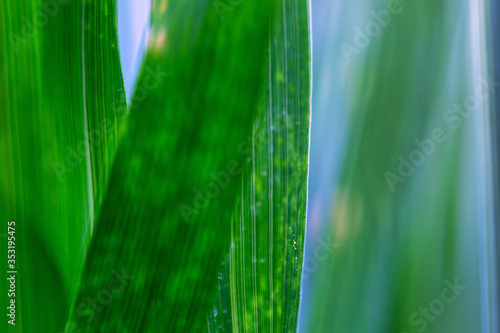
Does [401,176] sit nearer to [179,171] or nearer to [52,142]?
[179,171]

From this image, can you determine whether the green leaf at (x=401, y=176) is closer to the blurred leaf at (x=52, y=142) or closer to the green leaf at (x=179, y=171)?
the green leaf at (x=179, y=171)

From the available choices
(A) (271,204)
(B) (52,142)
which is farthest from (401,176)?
(B) (52,142)

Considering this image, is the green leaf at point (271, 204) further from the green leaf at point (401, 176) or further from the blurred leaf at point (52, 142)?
the blurred leaf at point (52, 142)

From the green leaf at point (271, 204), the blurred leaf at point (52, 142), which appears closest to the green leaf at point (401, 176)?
the green leaf at point (271, 204)

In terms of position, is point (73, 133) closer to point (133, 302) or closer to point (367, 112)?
point (133, 302)

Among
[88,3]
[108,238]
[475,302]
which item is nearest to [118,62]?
[88,3]

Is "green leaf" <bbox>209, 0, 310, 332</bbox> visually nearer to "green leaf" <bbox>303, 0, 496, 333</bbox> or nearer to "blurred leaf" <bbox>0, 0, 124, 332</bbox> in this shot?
"green leaf" <bbox>303, 0, 496, 333</bbox>

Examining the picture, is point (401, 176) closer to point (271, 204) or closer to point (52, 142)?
point (271, 204)

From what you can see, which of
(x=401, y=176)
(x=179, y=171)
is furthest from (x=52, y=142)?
(x=401, y=176)

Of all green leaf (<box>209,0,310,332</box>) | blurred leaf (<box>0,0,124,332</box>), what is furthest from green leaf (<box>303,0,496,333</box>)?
blurred leaf (<box>0,0,124,332</box>)

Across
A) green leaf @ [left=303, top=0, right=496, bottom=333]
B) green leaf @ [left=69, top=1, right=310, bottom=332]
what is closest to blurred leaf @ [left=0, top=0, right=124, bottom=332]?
green leaf @ [left=69, top=1, right=310, bottom=332]

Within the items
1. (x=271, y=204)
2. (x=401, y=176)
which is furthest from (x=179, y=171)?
(x=401, y=176)
